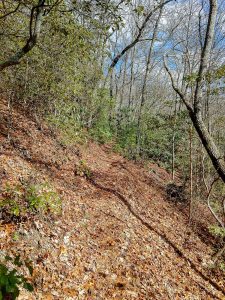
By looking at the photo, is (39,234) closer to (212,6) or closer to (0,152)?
(0,152)

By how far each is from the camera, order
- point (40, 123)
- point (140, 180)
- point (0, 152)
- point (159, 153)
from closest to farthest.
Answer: point (0, 152) < point (40, 123) < point (140, 180) < point (159, 153)

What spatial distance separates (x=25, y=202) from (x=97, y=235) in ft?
6.37

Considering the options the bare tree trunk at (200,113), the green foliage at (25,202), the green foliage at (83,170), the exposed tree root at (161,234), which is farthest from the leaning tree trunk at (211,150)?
the green foliage at (83,170)

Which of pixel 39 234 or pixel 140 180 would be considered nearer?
pixel 39 234

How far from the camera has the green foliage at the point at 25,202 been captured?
16.4ft

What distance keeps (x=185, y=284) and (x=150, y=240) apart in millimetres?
1402

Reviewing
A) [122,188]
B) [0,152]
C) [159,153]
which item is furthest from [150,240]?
[159,153]

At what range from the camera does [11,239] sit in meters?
4.69

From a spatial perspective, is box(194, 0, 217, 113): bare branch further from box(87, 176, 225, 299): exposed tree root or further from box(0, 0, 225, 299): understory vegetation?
box(87, 176, 225, 299): exposed tree root

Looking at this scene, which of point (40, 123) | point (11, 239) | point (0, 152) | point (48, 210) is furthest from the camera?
point (40, 123)

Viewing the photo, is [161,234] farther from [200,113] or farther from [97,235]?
[200,113]

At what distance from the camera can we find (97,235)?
6293mm

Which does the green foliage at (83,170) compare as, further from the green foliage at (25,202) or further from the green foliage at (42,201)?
the green foliage at (25,202)

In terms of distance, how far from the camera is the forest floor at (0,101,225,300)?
4.78 metres
